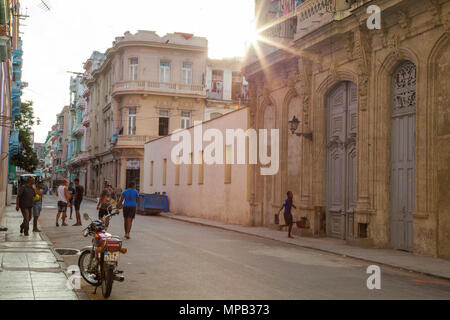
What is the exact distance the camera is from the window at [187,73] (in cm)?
5331


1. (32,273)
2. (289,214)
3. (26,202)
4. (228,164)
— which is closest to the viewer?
(32,273)

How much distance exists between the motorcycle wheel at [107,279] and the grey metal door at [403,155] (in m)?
9.64

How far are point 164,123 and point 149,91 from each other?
10.6 ft

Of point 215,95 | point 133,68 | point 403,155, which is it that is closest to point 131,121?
point 133,68

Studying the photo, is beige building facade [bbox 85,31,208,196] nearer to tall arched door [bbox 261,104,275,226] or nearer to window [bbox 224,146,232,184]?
window [bbox 224,146,232,184]

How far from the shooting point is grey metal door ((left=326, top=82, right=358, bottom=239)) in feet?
60.3

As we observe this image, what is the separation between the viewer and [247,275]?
33.4 ft

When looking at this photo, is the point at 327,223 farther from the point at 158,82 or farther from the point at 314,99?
the point at 158,82

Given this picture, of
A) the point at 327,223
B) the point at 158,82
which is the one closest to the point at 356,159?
the point at 327,223

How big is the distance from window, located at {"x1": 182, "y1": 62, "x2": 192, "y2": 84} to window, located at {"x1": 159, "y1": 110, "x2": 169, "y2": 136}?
347 centimetres

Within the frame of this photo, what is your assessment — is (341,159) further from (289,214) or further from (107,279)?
(107,279)

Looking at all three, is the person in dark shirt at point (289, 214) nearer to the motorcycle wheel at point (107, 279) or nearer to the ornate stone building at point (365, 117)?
the ornate stone building at point (365, 117)

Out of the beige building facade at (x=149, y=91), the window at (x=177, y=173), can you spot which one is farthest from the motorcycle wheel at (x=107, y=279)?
the beige building facade at (x=149, y=91)

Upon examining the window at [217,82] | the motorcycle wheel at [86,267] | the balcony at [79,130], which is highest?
the window at [217,82]
